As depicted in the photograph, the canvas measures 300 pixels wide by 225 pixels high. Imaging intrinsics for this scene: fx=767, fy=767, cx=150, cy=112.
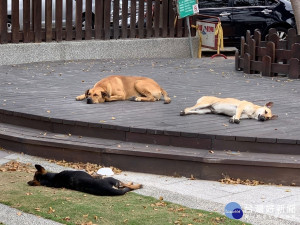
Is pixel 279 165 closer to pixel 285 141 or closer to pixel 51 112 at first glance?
pixel 285 141

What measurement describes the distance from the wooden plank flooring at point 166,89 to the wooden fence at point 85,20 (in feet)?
3.23

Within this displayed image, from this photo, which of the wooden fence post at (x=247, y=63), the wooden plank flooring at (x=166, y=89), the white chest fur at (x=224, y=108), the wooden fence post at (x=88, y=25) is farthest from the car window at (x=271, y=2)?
the white chest fur at (x=224, y=108)

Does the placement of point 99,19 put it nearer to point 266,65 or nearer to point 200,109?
point 266,65

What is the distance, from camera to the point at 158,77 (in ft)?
48.8

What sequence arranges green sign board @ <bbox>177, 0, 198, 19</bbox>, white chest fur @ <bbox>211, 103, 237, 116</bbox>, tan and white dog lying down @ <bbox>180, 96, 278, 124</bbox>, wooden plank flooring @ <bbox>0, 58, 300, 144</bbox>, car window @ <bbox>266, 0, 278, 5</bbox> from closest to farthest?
wooden plank flooring @ <bbox>0, 58, 300, 144</bbox> < tan and white dog lying down @ <bbox>180, 96, 278, 124</bbox> < white chest fur @ <bbox>211, 103, 237, 116</bbox> < green sign board @ <bbox>177, 0, 198, 19</bbox> < car window @ <bbox>266, 0, 278, 5</bbox>

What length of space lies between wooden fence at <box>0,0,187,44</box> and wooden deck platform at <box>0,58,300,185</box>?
14.5 feet

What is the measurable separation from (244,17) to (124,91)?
35.9 ft

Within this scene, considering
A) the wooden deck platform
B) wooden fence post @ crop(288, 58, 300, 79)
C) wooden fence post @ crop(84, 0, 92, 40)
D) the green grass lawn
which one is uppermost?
wooden fence post @ crop(84, 0, 92, 40)

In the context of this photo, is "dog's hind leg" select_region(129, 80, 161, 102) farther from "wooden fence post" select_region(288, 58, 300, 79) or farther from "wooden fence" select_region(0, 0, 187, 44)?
"wooden fence" select_region(0, 0, 187, 44)

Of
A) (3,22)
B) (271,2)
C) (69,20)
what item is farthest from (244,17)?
(3,22)

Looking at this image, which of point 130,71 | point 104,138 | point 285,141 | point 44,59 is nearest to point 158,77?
point 130,71

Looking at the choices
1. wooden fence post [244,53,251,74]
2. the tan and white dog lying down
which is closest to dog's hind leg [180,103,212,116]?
the tan and white dog lying down

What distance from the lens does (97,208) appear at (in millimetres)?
7391

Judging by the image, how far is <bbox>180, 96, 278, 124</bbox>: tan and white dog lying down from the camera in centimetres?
1010
